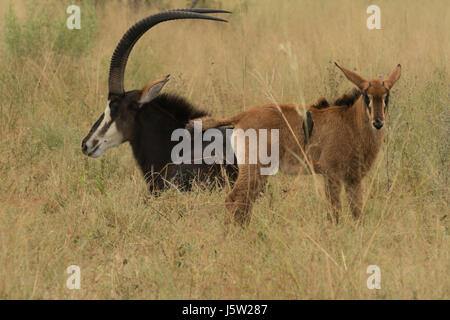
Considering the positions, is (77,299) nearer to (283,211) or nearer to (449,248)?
(283,211)

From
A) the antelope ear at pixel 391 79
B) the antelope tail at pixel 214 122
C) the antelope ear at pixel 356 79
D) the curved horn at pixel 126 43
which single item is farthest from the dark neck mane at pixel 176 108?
the antelope ear at pixel 391 79

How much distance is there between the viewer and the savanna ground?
395 cm

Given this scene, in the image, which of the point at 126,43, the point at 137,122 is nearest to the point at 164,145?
the point at 137,122

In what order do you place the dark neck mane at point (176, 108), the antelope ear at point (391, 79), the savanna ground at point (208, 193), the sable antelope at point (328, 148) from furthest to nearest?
the dark neck mane at point (176, 108) → the sable antelope at point (328, 148) → the antelope ear at point (391, 79) → the savanna ground at point (208, 193)

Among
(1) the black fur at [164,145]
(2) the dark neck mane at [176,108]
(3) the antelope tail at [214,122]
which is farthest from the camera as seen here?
(2) the dark neck mane at [176,108]

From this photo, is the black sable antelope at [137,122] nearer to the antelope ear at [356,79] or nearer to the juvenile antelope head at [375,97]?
the antelope ear at [356,79]

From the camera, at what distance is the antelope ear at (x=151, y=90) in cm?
573

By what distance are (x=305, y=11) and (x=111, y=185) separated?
7368 millimetres

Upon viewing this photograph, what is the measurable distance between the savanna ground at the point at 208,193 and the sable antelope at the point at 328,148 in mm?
152

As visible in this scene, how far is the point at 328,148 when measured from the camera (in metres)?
4.88

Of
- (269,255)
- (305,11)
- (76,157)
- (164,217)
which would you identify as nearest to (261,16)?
(305,11)

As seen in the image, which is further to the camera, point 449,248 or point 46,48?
point 46,48

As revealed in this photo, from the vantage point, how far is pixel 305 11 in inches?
491

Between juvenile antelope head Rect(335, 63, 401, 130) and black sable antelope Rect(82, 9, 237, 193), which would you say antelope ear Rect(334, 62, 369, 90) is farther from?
black sable antelope Rect(82, 9, 237, 193)
